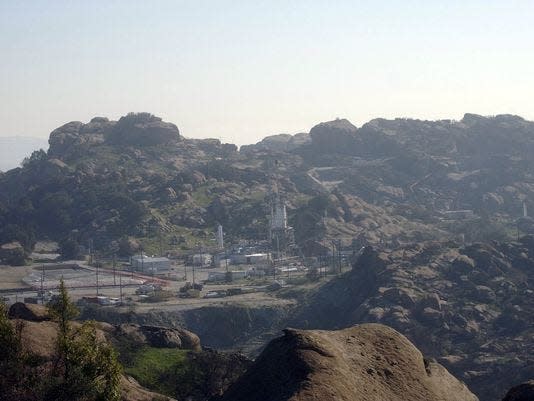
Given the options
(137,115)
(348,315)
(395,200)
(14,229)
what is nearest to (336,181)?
(395,200)

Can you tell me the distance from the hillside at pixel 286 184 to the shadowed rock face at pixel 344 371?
277ft

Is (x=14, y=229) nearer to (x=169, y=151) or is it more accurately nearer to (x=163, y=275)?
(x=163, y=275)

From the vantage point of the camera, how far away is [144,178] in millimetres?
139125

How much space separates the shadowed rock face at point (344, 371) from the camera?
80.4ft

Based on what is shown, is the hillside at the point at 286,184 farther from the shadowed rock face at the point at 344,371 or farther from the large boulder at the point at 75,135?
the shadowed rock face at the point at 344,371

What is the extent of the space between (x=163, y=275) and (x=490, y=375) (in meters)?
48.9

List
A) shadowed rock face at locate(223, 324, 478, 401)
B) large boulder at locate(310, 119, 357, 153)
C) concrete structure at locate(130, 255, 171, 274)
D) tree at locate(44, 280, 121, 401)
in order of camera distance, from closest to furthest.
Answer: shadowed rock face at locate(223, 324, 478, 401), tree at locate(44, 280, 121, 401), concrete structure at locate(130, 255, 171, 274), large boulder at locate(310, 119, 357, 153)

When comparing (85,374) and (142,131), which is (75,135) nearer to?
(142,131)

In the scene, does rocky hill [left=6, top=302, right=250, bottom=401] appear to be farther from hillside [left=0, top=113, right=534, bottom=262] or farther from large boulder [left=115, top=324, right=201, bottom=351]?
hillside [left=0, top=113, right=534, bottom=262]

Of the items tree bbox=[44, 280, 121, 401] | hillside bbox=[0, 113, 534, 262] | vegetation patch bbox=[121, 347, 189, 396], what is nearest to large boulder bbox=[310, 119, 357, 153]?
hillside bbox=[0, 113, 534, 262]

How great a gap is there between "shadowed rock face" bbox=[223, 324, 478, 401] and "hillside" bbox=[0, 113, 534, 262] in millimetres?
84366

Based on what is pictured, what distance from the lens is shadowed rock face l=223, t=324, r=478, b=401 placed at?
965 inches

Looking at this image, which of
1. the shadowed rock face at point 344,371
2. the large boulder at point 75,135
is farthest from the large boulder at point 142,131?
the shadowed rock face at point 344,371

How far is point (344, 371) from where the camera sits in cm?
2547
